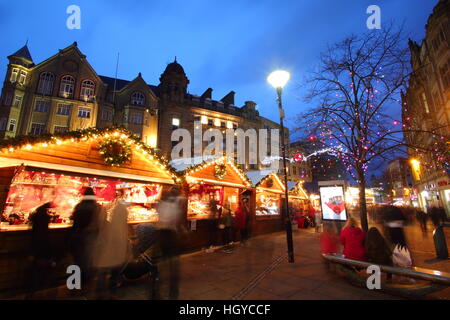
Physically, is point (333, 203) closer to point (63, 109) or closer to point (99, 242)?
point (99, 242)

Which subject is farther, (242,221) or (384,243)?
(242,221)

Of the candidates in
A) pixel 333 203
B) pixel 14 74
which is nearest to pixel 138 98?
pixel 14 74

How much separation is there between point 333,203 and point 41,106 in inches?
1257

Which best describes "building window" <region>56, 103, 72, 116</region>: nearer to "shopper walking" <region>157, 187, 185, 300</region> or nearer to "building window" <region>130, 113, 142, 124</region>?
"building window" <region>130, 113, 142, 124</region>

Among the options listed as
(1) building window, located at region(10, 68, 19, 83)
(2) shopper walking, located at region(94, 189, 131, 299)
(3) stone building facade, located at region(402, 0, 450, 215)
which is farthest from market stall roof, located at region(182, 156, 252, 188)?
(1) building window, located at region(10, 68, 19, 83)

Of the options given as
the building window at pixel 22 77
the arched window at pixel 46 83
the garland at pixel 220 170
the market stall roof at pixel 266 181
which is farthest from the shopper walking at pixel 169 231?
the building window at pixel 22 77

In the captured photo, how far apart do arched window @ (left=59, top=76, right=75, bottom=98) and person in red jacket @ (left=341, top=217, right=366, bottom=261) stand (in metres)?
32.4

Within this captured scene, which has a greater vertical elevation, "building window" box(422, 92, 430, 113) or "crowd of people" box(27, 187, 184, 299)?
"building window" box(422, 92, 430, 113)

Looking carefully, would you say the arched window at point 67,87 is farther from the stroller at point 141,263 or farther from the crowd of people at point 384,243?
the crowd of people at point 384,243

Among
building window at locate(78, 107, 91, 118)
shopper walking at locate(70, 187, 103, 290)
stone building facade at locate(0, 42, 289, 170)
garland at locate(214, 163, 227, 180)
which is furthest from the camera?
building window at locate(78, 107, 91, 118)

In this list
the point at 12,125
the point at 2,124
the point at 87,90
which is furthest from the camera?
the point at 87,90

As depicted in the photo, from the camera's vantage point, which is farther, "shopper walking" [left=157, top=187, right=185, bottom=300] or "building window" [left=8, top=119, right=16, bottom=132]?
"building window" [left=8, top=119, right=16, bottom=132]

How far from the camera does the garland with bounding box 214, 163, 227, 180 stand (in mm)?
11125

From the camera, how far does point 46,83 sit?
2606cm
